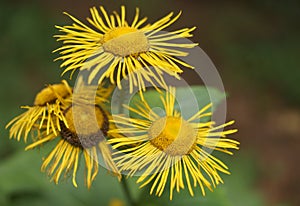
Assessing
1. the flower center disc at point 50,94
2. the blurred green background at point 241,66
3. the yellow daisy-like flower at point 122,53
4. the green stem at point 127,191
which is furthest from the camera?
the blurred green background at point 241,66

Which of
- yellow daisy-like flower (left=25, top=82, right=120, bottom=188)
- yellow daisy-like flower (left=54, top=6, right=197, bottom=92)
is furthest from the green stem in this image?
yellow daisy-like flower (left=54, top=6, right=197, bottom=92)

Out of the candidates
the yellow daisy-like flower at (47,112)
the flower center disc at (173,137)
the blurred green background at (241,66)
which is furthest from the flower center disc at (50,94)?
the blurred green background at (241,66)

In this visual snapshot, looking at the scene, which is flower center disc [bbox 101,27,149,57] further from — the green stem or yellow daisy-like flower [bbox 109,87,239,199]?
the green stem

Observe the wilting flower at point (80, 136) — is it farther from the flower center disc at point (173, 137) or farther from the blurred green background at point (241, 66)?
the blurred green background at point (241, 66)

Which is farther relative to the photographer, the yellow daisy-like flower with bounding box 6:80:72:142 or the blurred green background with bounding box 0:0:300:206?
the blurred green background with bounding box 0:0:300:206

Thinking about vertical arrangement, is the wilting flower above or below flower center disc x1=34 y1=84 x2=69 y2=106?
below

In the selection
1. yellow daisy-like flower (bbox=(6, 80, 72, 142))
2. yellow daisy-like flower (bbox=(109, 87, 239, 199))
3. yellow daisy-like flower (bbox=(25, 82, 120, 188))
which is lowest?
yellow daisy-like flower (bbox=(109, 87, 239, 199))

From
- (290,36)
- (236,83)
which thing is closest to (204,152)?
(236,83)
